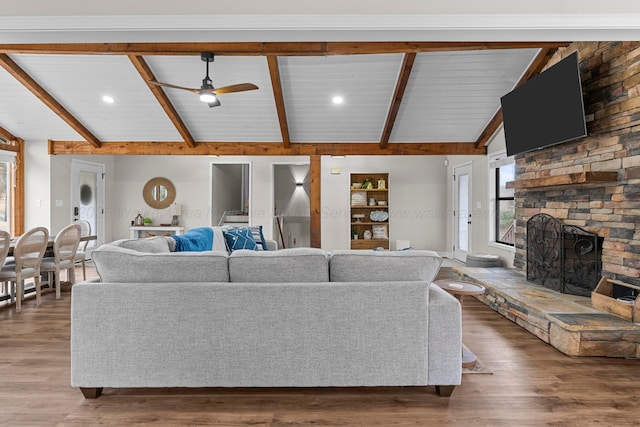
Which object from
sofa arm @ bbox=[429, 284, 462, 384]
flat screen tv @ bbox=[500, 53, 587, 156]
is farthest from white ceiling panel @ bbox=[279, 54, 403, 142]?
sofa arm @ bbox=[429, 284, 462, 384]

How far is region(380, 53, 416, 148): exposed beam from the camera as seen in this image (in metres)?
4.91

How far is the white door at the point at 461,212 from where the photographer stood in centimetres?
746

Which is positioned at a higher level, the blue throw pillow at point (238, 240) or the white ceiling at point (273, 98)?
the white ceiling at point (273, 98)

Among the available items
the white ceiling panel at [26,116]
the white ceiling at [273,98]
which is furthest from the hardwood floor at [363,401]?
the white ceiling panel at [26,116]

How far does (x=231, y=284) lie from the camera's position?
223 centimetres

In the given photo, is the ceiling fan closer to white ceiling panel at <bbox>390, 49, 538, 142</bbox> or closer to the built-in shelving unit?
white ceiling panel at <bbox>390, 49, 538, 142</bbox>

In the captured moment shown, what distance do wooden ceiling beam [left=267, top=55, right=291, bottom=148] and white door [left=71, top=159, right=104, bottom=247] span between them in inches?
161

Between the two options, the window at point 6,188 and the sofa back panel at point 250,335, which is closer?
the sofa back panel at point 250,335

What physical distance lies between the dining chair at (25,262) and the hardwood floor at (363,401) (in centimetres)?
144

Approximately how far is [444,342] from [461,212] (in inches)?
238

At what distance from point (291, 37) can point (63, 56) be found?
4.19 meters

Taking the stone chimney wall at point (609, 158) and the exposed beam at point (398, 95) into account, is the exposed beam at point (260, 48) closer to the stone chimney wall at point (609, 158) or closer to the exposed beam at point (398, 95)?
the exposed beam at point (398, 95)

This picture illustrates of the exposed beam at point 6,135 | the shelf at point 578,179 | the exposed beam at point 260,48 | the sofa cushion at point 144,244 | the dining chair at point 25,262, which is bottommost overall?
the dining chair at point 25,262

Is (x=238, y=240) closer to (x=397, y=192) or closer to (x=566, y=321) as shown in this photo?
(x=566, y=321)
